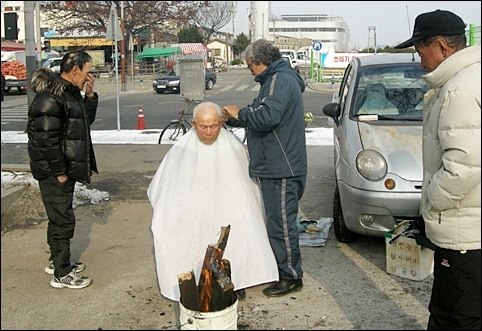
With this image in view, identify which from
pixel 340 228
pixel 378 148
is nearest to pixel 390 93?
pixel 378 148

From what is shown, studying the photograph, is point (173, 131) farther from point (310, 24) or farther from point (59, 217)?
point (310, 24)

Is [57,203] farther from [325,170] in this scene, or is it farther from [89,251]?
[325,170]

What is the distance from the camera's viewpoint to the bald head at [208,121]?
392cm

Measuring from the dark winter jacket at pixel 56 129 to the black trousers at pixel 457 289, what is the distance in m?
2.70

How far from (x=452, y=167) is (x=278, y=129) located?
5.56ft

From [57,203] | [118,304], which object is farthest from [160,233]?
[57,203]

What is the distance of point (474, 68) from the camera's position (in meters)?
2.49

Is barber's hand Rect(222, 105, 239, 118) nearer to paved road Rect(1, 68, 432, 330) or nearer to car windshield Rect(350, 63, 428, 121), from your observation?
paved road Rect(1, 68, 432, 330)

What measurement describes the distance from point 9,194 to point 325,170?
485 cm

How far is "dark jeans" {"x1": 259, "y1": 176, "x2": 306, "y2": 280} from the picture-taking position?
4.06 m

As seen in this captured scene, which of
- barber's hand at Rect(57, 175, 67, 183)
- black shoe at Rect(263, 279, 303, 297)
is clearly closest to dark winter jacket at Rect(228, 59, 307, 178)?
black shoe at Rect(263, 279, 303, 297)

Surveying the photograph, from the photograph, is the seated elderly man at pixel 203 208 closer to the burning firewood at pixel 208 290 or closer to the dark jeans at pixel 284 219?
the dark jeans at pixel 284 219

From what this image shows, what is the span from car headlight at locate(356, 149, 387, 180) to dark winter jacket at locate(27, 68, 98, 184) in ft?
7.60

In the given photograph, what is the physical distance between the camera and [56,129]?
4074mm
